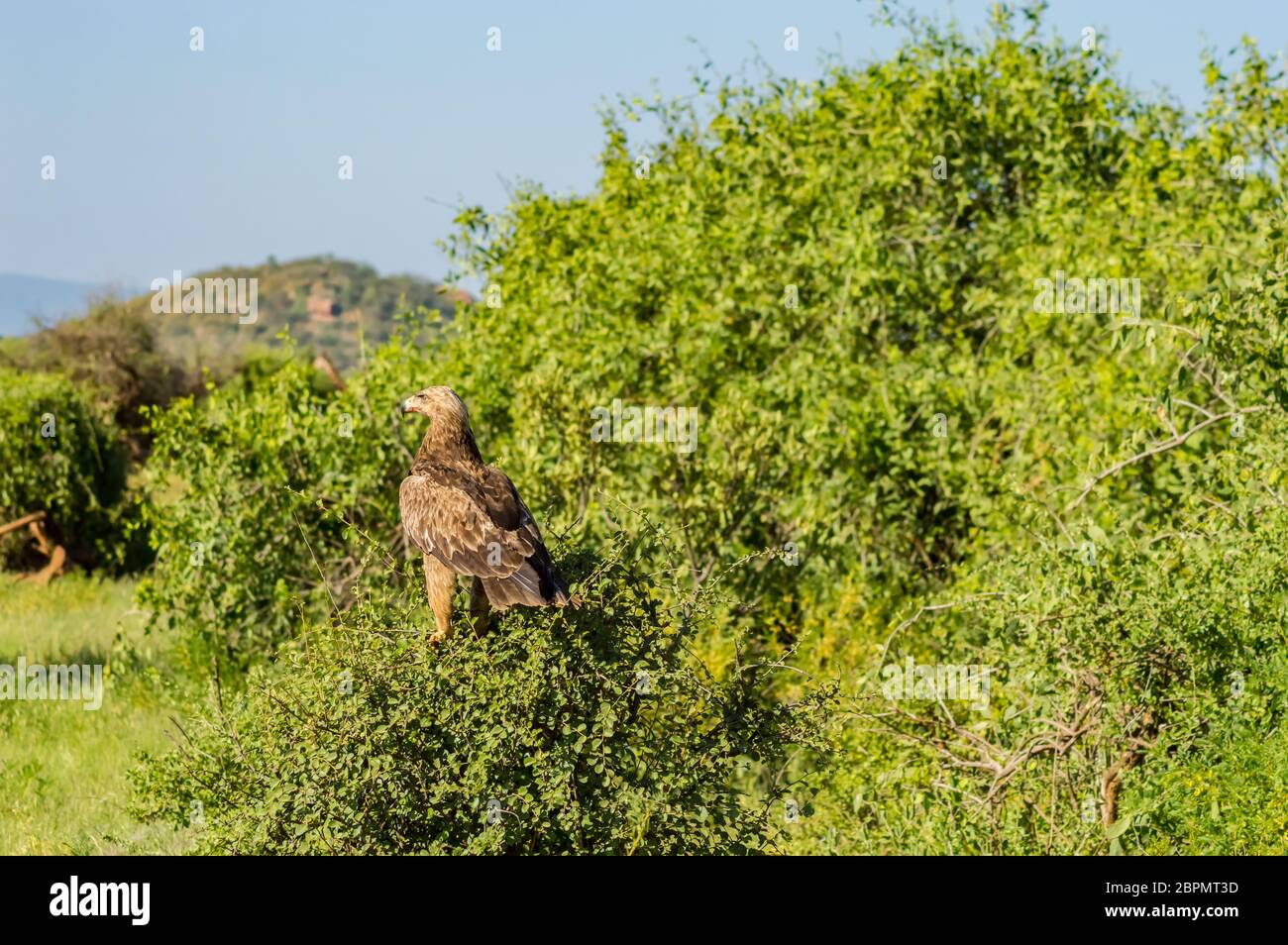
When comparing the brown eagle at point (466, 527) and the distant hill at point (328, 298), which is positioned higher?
the distant hill at point (328, 298)

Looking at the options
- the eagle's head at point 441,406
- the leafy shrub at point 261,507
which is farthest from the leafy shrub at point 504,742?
the leafy shrub at point 261,507

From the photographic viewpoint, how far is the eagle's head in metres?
6.25

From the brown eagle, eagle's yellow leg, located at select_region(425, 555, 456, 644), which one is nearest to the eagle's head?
the brown eagle

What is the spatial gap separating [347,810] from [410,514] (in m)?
1.30

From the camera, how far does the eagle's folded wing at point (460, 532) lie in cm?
545

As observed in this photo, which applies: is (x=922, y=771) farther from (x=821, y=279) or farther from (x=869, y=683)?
(x=821, y=279)

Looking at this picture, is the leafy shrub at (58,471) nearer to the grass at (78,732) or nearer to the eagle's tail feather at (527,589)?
the grass at (78,732)

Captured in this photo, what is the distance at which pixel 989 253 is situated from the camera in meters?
14.1

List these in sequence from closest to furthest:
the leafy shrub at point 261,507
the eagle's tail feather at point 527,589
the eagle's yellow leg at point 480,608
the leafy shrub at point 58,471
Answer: the eagle's tail feather at point 527,589, the eagle's yellow leg at point 480,608, the leafy shrub at point 261,507, the leafy shrub at point 58,471

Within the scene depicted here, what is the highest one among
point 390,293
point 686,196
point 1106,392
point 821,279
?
point 390,293

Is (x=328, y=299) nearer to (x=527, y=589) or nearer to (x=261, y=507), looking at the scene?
(x=261, y=507)

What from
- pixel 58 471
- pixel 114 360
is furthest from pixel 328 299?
pixel 58 471

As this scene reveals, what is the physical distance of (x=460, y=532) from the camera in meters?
5.77

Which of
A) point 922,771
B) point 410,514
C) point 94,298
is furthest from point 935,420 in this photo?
point 94,298
